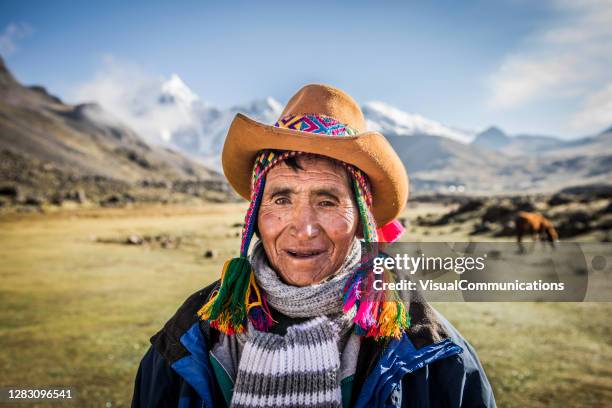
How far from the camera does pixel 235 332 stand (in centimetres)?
213

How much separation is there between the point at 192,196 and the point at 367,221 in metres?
58.3

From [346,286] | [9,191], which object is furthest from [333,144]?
[9,191]

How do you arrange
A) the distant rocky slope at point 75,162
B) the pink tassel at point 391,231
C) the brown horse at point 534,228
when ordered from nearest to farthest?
1. the pink tassel at point 391,231
2. the brown horse at point 534,228
3. the distant rocky slope at point 75,162

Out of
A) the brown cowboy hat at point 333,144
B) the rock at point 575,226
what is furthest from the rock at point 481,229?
the brown cowboy hat at point 333,144

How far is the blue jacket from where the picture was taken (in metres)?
1.83

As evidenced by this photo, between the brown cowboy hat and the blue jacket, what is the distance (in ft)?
2.46

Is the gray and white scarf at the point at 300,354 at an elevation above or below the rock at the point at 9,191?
below

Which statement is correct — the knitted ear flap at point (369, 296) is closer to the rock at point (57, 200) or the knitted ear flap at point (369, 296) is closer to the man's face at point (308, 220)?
the man's face at point (308, 220)

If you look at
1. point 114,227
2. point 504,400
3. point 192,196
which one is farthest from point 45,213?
point 504,400

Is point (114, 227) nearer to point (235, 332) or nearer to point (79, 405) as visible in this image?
point (79, 405)

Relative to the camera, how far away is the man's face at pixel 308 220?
216cm

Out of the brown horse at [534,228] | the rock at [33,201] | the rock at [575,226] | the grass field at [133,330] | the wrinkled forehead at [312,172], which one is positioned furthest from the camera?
the rock at [33,201]

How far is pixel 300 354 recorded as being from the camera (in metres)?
1.99

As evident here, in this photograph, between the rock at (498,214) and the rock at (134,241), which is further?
the rock at (498,214)
